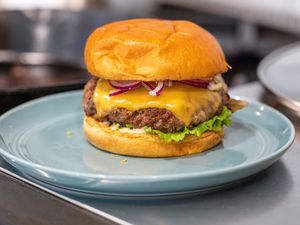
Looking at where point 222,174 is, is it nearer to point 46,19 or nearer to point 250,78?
point 250,78

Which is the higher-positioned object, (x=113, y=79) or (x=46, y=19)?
(x=113, y=79)

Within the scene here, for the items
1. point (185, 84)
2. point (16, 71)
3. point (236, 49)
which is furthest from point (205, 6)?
point (185, 84)

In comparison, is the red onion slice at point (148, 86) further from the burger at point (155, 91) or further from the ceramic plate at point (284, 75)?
the ceramic plate at point (284, 75)

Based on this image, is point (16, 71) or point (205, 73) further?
point (16, 71)

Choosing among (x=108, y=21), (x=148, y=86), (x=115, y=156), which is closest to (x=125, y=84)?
(x=148, y=86)

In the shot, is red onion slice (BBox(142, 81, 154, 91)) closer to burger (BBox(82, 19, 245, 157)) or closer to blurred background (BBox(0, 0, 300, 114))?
burger (BBox(82, 19, 245, 157))

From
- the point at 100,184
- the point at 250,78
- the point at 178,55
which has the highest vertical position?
the point at 178,55

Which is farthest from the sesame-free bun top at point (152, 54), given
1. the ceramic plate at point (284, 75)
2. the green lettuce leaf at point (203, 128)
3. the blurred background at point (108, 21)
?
the blurred background at point (108, 21)
